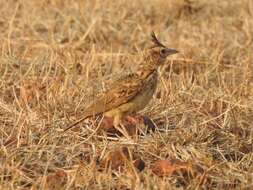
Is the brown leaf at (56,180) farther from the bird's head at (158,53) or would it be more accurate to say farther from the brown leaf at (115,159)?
the bird's head at (158,53)

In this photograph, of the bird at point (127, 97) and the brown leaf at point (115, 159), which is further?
the bird at point (127, 97)

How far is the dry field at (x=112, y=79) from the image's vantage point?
5.43 metres

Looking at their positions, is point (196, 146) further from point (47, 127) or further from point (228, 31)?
point (228, 31)

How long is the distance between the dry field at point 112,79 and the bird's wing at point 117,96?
0.16m

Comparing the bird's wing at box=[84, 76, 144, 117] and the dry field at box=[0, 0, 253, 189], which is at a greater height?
the bird's wing at box=[84, 76, 144, 117]

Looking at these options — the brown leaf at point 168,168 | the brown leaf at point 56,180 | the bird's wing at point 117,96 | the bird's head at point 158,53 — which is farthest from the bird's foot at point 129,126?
the brown leaf at point 56,180

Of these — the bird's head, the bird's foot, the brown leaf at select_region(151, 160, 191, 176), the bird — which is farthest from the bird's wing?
the brown leaf at select_region(151, 160, 191, 176)

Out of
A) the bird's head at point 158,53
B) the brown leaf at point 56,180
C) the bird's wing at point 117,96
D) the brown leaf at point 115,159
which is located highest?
the bird's head at point 158,53

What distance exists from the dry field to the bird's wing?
163mm

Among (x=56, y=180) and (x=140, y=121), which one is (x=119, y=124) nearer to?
(x=140, y=121)

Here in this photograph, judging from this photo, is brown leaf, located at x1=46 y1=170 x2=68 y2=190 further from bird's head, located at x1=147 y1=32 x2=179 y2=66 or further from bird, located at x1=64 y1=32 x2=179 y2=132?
bird's head, located at x1=147 y1=32 x2=179 y2=66

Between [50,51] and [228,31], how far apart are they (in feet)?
7.41

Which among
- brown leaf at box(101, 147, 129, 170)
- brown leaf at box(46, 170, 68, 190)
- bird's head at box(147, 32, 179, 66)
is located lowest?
brown leaf at box(46, 170, 68, 190)

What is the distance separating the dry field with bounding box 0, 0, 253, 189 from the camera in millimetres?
5430
